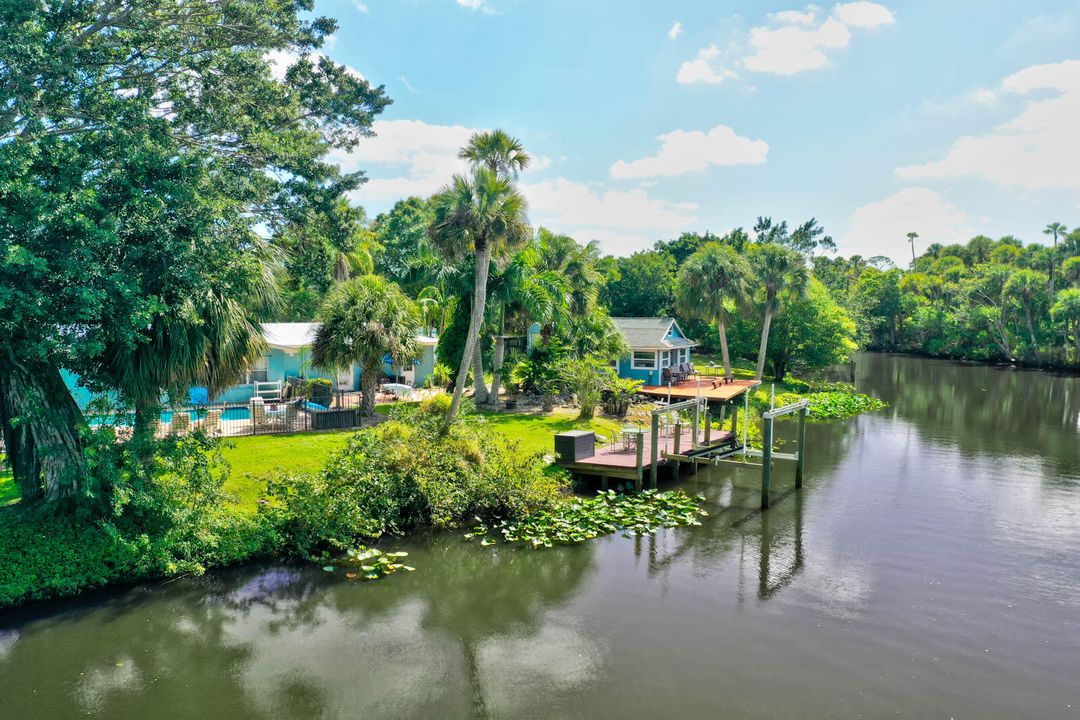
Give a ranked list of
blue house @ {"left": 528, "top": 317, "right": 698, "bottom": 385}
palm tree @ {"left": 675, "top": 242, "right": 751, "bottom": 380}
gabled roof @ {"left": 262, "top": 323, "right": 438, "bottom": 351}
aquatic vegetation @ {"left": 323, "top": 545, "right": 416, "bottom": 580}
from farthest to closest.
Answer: palm tree @ {"left": 675, "top": 242, "right": 751, "bottom": 380} < blue house @ {"left": 528, "top": 317, "right": 698, "bottom": 385} < gabled roof @ {"left": 262, "top": 323, "right": 438, "bottom": 351} < aquatic vegetation @ {"left": 323, "top": 545, "right": 416, "bottom": 580}

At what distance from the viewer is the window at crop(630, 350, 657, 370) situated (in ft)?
111

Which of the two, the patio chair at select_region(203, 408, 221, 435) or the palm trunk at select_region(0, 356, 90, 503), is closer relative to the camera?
the palm trunk at select_region(0, 356, 90, 503)

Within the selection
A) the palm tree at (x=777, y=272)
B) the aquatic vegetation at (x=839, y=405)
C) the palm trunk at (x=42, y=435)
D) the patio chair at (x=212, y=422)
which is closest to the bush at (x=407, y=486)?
the palm trunk at (x=42, y=435)

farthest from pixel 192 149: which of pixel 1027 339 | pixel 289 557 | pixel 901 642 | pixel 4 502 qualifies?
pixel 1027 339

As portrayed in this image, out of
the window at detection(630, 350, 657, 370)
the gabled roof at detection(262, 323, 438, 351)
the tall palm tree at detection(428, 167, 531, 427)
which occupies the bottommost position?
the window at detection(630, 350, 657, 370)

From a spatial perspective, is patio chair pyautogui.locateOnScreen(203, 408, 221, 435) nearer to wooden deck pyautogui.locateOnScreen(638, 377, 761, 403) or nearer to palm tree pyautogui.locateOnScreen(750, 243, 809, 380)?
wooden deck pyautogui.locateOnScreen(638, 377, 761, 403)

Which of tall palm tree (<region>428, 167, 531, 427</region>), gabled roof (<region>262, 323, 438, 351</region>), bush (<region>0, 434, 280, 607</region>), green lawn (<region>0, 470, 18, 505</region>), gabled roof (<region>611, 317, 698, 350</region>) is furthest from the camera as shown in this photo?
gabled roof (<region>611, 317, 698, 350</region>)

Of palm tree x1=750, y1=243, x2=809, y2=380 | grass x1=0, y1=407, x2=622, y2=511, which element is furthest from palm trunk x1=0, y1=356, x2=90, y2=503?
palm tree x1=750, y1=243, x2=809, y2=380

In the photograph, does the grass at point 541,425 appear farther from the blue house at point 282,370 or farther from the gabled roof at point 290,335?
the gabled roof at point 290,335

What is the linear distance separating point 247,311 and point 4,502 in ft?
19.5

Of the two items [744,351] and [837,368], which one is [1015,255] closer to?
[837,368]

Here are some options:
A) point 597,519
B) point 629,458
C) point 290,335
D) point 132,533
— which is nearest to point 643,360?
point 629,458

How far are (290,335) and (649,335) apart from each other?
18473 mm

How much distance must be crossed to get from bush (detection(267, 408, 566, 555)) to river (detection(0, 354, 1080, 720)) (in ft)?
2.63
